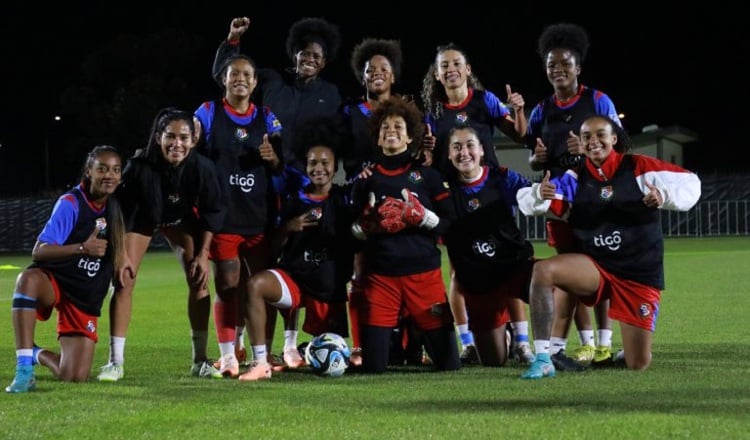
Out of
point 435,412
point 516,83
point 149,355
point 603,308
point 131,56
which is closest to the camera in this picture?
point 435,412

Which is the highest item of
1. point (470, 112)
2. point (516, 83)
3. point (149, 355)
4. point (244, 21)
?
point (516, 83)

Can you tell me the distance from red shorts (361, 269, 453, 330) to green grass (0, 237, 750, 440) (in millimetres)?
372

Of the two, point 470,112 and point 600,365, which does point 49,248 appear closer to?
point 470,112

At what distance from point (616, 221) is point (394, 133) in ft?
5.61

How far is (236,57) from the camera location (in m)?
8.36

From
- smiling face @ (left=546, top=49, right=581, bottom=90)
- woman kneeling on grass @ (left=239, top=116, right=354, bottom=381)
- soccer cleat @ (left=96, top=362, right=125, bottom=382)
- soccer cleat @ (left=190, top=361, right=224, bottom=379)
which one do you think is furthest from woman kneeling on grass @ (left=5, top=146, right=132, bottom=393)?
smiling face @ (left=546, top=49, right=581, bottom=90)

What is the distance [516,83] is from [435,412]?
4720 cm

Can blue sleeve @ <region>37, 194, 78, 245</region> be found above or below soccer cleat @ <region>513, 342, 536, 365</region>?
above

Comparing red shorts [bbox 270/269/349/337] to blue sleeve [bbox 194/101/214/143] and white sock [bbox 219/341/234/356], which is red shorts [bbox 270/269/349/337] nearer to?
white sock [bbox 219/341/234/356]

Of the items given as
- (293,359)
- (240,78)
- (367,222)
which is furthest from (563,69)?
(293,359)

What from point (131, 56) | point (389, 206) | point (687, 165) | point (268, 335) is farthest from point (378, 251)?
point (687, 165)

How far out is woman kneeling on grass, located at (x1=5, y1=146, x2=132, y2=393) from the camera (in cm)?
729

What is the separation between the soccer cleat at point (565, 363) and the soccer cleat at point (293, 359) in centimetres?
195

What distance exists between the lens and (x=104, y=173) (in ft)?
24.4
